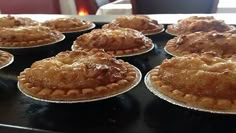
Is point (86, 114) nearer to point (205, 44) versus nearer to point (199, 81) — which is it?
point (199, 81)

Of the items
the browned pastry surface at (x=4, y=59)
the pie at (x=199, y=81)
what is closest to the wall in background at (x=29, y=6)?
the browned pastry surface at (x=4, y=59)

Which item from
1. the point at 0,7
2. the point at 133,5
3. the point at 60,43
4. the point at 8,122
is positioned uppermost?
the point at 8,122

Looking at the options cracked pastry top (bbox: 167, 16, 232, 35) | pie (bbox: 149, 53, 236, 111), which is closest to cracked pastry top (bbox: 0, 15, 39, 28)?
cracked pastry top (bbox: 167, 16, 232, 35)

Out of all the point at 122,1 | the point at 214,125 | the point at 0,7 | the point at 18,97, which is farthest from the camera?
the point at 0,7

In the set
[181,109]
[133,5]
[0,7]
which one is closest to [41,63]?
[181,109]

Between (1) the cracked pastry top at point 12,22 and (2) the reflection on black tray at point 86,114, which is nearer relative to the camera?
(2) the reflection on black tray at point 86,114

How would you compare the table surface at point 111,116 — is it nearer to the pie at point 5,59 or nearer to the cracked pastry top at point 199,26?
the pie at point 5,59

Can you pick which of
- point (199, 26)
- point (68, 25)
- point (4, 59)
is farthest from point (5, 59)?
point (199, 26)

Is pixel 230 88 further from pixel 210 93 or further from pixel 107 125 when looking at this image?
pixel 107 125
